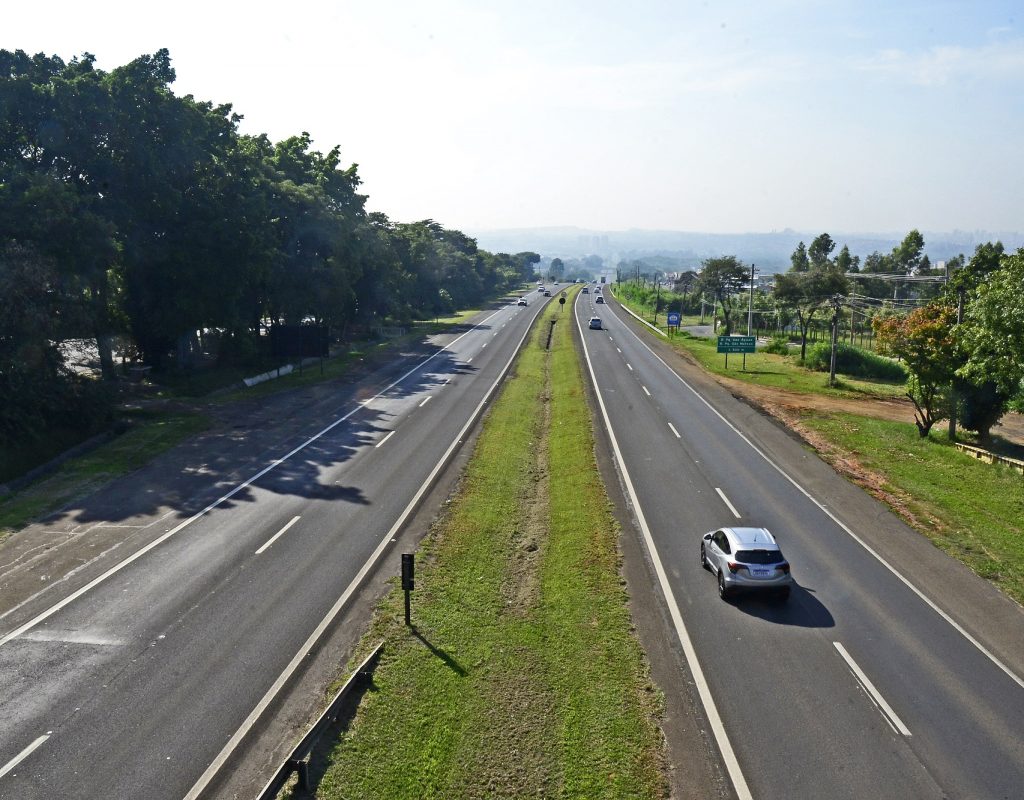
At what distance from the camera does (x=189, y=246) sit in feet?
143

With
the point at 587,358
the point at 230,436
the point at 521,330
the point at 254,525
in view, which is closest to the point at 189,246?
the point at 230,436

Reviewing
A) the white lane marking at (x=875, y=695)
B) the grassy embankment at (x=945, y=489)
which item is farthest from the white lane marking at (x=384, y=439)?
the white lane marking at (x=875, y=695)

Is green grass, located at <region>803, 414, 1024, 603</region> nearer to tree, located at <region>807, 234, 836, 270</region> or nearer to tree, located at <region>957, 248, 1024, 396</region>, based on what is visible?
tree, located at <region>957, 248, 1024, 396</region>

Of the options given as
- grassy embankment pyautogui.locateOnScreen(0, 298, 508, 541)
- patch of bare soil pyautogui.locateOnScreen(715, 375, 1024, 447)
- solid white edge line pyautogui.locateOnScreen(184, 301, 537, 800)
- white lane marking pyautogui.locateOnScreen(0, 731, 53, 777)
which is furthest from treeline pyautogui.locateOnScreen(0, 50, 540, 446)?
patch of bare soil pyautogui.locateOnScreen(715, 375, 1024, 447)

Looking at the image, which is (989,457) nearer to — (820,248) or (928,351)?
(928,351)

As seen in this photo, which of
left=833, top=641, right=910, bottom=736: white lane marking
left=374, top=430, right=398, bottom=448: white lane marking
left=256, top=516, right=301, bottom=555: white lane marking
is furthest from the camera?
left=374, top=430, right=398, bottom=448: white lane marking

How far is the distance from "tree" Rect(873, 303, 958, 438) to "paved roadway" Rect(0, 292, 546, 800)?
2559 cm

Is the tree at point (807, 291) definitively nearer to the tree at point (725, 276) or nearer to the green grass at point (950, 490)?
the tree at point (725, 276)

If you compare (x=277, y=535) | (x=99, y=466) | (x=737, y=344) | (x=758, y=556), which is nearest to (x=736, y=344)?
(x=737, y=344)

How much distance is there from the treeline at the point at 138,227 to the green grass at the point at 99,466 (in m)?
3.14

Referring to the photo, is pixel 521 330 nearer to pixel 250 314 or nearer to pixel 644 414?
pixel 250 314

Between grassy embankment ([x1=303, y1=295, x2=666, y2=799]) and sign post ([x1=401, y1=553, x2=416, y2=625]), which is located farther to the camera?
sign post ([x1=401, y1=553, x2=416, y2=625])

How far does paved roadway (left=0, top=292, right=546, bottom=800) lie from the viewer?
12.5 meters

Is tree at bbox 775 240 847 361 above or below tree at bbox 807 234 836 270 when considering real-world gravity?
below
